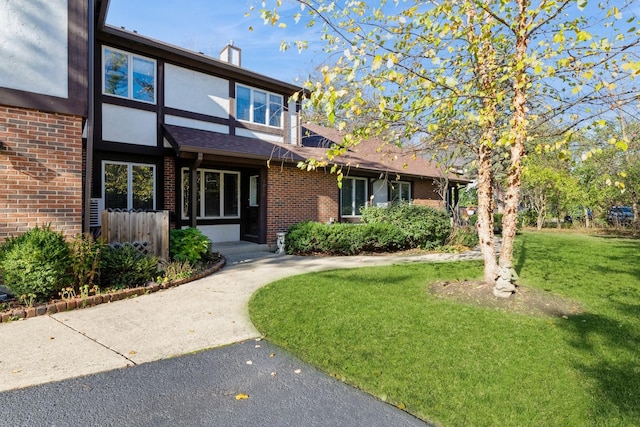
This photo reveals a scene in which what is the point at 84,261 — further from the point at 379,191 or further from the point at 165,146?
the point at 379,191

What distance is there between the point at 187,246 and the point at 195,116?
496 centimetres

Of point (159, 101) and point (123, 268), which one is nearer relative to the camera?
point (123, 268)

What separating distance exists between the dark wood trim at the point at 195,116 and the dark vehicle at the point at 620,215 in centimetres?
2242

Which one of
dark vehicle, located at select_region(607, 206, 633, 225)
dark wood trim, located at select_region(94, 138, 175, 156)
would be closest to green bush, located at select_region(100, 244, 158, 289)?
dark wood trim, located at select_region(94, 138, 175, 156)

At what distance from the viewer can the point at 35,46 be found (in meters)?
5.90

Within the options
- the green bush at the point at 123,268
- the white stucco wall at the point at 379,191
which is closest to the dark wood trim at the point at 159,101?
the green bush at the point at 123,268

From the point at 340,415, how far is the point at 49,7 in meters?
7.22

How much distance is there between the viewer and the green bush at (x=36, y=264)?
16.6 ft

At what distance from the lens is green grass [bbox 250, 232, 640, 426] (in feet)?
9.41

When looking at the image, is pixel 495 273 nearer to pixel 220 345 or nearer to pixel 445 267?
pixel 445 267

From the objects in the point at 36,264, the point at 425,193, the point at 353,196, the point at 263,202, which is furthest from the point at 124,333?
the point at 425,193

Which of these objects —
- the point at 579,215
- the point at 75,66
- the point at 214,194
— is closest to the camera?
the point at 75,66

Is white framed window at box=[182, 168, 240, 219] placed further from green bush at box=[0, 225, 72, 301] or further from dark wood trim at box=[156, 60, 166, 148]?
green bush at box=[0, 225, 72, 301]

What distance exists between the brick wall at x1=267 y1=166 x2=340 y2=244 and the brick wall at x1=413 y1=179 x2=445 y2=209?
565 cm
